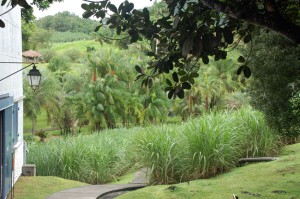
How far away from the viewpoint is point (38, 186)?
11.3m

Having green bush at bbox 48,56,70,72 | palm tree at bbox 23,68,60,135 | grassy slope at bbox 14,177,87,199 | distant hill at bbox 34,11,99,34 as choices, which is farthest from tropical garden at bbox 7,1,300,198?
distant hill at bbox 34,11,99,34

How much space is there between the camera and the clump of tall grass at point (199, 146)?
10.3 metres

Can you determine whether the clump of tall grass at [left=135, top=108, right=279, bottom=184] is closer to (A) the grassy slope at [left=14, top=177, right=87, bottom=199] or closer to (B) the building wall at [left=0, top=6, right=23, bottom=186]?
(A) the grassy slope at [left=14, top=177, right=87, bottom=199]

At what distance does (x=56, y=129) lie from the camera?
1548 inches

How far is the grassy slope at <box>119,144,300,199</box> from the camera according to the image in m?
7.93

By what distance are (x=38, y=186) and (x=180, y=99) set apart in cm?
402

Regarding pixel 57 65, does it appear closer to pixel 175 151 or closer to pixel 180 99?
pixel 180 99

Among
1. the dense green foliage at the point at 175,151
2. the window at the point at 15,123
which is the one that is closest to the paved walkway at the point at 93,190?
the dense green foliage at the point at 175,151

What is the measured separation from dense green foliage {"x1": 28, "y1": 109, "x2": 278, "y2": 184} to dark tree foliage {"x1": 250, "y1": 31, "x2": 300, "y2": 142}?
2.32m

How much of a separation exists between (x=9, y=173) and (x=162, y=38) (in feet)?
23.2

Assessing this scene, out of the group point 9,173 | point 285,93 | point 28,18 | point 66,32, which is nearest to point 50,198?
point 9,173

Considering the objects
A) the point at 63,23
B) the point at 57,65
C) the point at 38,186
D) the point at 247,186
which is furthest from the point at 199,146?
the point at 63,23

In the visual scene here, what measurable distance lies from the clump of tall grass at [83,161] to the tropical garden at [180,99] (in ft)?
0.10

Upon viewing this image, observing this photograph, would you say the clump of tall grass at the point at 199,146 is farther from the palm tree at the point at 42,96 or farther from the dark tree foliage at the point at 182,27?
the palm tree at the point at 42,96
